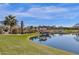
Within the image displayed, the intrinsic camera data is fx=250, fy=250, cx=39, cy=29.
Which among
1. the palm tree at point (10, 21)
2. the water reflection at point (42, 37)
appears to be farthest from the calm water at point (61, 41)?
the palm tree at point (10, 21)

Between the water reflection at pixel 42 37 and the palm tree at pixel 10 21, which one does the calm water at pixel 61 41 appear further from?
the palm tree at pixel 10 21

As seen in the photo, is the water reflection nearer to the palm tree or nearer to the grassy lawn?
the grassy lawn

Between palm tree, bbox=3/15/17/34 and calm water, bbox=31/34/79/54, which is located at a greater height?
palm tree, bbox=3/15/17/34

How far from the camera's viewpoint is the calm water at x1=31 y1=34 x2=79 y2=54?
202 centimetres

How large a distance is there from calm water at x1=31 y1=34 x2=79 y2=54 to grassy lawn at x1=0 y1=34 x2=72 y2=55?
0.04m

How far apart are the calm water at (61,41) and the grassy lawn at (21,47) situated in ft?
0.12

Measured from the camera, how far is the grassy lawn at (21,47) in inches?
79.4

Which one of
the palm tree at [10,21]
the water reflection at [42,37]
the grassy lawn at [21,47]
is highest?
the palm tree at [10,21]

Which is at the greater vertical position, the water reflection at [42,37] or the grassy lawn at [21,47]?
the water reflection at [42,37]

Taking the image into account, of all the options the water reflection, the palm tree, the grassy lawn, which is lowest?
the grassy lawn

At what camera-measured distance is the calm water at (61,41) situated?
2016 mm

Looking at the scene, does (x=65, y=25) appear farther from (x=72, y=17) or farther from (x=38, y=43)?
(x=38, y=43)

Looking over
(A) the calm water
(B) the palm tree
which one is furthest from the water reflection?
(B) the palm tree

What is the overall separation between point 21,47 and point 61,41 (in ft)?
1.08
